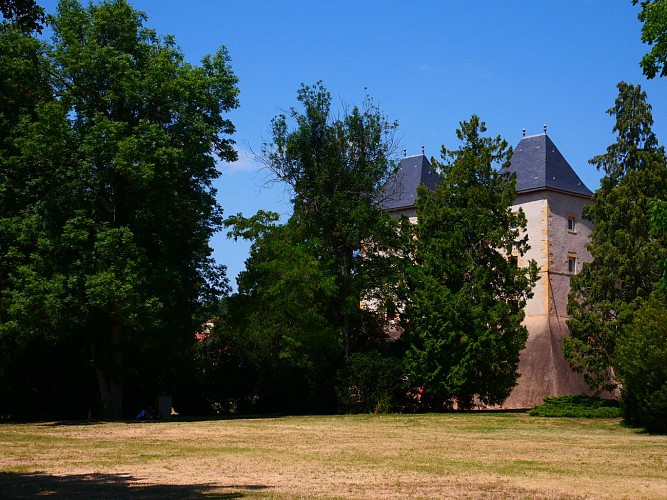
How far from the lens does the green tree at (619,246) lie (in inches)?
1505

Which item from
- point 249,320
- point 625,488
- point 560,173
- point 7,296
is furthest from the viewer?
point 560,173

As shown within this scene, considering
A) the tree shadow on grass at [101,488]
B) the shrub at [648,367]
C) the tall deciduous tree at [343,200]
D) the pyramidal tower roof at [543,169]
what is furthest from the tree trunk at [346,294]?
the tree shadow on grass at [101,488]

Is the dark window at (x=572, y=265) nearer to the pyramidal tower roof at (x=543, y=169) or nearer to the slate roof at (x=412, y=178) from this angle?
the pyramidal tower roof at (x=543, y=169)

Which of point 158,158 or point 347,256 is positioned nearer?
point 158,158

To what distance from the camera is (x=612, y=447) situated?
804 inches

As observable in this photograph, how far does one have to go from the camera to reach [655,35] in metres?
20.0

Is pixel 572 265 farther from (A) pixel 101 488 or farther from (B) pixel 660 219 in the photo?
(A) pixel 101 488

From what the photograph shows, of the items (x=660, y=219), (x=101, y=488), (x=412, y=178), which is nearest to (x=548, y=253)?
(x=412, y=178)

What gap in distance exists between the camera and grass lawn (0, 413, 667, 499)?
12141mm

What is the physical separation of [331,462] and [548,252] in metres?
39.0

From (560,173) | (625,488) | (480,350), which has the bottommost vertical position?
(625,488)

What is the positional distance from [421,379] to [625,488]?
88.3 feet

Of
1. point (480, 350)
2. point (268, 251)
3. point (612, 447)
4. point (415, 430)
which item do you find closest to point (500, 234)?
point (480, 350)

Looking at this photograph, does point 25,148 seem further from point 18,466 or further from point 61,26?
point 18,466
